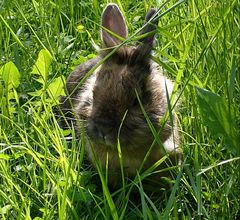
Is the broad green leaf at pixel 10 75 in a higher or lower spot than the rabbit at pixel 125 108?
higher

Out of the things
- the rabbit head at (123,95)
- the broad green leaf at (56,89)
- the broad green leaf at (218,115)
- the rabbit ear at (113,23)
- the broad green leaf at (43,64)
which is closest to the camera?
the broad green leaf at (218,115)

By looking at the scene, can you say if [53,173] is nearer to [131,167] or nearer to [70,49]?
[131,167]

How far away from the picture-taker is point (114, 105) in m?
3.68

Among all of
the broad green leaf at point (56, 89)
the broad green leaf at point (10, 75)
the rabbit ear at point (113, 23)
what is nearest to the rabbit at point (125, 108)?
the rabbit ear at point (113, 23)

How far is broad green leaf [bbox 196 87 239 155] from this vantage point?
3.04m

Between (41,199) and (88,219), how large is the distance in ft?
0.89

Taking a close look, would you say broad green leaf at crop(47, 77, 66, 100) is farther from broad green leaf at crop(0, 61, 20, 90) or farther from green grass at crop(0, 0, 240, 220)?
broad green leaf at crop(0, 61, 20, 90)

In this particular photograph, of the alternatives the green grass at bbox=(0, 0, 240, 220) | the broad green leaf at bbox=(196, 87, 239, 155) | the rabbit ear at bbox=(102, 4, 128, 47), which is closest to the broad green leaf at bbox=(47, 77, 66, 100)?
the green grass at bbox=(0, 0, 240, 220)

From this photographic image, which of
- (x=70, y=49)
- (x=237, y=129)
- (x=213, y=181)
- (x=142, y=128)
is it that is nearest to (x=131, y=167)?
(x=142, y=128)

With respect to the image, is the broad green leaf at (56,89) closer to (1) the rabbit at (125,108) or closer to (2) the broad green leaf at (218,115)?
(1) the rabbit at (125,108)

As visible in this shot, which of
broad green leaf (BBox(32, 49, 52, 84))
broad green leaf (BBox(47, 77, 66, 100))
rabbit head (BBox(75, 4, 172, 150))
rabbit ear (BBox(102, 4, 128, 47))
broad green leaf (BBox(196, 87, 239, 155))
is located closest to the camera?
broad green leaf (BBox(196, 87, 239, 155))

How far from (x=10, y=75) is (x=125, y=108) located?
73 cm

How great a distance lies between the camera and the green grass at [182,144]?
3.11 meters

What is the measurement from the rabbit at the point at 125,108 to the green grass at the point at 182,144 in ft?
0.41
